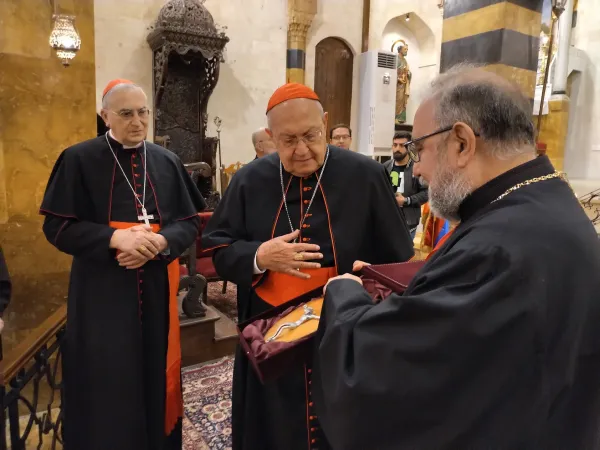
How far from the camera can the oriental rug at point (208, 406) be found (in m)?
3.13

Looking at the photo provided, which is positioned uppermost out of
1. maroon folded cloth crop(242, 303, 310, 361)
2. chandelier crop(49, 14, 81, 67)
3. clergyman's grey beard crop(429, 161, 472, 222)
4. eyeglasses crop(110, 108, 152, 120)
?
chandelier crop(49, 14, 81, 67)

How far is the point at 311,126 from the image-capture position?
2.06 meters

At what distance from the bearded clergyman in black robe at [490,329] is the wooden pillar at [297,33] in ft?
29.6

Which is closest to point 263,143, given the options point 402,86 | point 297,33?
point 297,33

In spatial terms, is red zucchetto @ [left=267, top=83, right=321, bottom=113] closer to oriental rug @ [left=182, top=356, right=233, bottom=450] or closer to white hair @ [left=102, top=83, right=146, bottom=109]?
white hair @ [left=102, top=83, right=146, bottom=109]

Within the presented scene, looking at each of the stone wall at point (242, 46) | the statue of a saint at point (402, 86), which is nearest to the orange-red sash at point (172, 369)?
the stone wall at point (242, 46)

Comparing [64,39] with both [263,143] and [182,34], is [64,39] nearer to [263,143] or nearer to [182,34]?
[263,143]

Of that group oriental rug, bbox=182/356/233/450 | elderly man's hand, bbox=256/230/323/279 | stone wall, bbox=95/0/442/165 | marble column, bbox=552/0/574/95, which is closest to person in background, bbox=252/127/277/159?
oriental rug, bbox=182/356/233/450

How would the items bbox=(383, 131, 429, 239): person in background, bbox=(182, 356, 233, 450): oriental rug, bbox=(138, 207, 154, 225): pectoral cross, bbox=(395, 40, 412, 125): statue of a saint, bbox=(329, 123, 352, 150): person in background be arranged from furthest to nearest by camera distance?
bbox=(395, 40, 412, 125): statue of a saint
bbox=(329, 123, 352, 150): person in background
bbox=(383, 131, 429, 239): person in background
bbox=(182, 356, 233, 450): oriental rug
bbox=(138, 207, 154, 225): pectoral cross

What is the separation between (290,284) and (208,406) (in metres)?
1.85

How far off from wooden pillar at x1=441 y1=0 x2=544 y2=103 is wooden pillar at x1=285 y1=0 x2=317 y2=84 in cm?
535

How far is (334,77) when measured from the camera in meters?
10.9

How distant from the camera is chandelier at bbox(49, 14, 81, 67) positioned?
3.34 meters

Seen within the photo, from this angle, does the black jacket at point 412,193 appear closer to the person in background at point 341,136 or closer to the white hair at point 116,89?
the person in background at point 341,136
